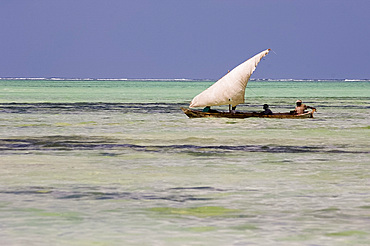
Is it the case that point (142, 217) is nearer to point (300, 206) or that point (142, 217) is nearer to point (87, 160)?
point (300, 206)

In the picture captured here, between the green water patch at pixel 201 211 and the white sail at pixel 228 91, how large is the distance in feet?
81.9

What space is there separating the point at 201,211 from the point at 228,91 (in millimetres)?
26036

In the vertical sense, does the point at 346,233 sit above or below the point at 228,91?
below

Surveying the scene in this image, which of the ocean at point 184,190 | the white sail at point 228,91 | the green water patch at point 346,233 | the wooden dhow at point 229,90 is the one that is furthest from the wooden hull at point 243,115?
the green water patch at point 346,233

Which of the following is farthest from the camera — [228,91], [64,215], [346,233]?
[228,91]

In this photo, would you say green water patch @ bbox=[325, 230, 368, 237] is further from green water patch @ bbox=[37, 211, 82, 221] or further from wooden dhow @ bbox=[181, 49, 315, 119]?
wooden dhow @ bbox=[181, 49, 315, 119]

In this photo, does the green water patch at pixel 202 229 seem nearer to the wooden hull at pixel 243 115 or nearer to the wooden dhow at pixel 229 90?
the wooden hull at pixel 243 115

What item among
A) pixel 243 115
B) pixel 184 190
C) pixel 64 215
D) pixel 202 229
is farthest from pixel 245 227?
pixel 243 115

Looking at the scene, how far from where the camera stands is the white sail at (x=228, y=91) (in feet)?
118

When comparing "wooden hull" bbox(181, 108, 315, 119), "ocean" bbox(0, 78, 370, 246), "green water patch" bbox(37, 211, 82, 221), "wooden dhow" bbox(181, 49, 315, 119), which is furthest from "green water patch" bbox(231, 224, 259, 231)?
"wooden dhow" bbox(181, 49, 315, 119)

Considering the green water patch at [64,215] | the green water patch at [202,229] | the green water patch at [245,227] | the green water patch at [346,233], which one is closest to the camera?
the green water patch at [346,233]

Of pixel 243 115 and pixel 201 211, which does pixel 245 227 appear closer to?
pixel 201 211

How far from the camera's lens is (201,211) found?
34.8 ft

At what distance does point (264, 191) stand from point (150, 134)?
12691mm
